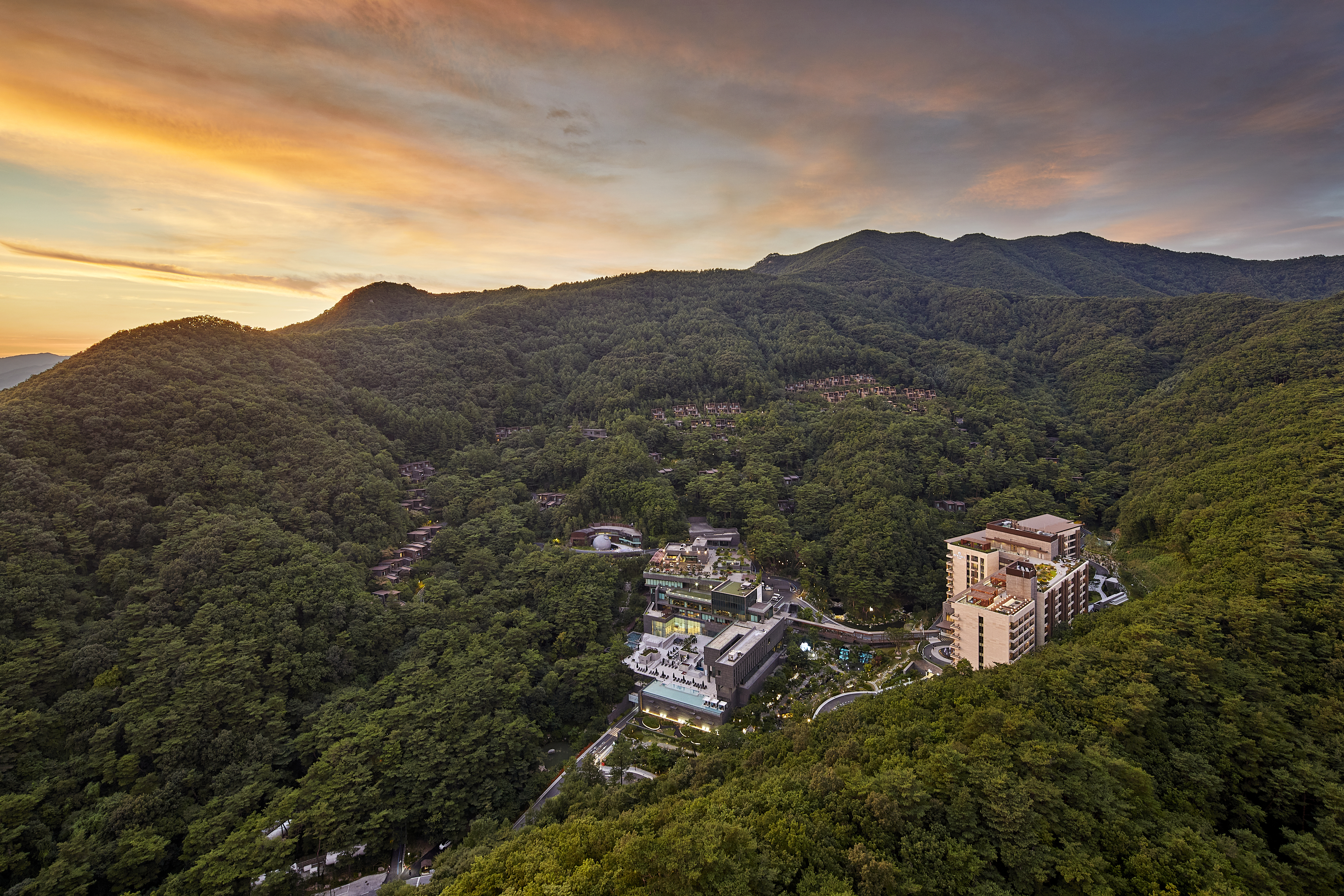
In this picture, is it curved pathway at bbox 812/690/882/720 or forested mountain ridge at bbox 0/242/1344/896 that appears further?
curved pathway at bbox 812/690/882/720

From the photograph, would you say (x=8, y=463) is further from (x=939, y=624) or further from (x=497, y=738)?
(x=939, y=624)

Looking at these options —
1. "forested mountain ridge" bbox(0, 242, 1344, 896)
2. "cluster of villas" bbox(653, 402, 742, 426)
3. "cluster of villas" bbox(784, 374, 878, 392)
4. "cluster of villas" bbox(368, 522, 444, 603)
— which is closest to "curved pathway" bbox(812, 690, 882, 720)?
"forested mountain ridge" bbox(0, 242, 1344, 896)

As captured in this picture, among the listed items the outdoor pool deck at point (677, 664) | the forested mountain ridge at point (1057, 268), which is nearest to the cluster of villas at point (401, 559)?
the outdoor pool deck at point (677, 664)

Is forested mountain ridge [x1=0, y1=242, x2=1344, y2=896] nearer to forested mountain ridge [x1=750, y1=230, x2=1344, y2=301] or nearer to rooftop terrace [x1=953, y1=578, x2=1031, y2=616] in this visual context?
rooftop terrace [x1=953, y1=578, x2=1031, y2=616]

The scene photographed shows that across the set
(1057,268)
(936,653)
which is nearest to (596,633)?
(936,653)

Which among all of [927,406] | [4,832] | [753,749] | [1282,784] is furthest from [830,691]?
[927,406]

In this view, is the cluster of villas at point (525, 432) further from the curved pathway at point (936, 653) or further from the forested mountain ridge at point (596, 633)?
the curved pathway at point (936, 653)
